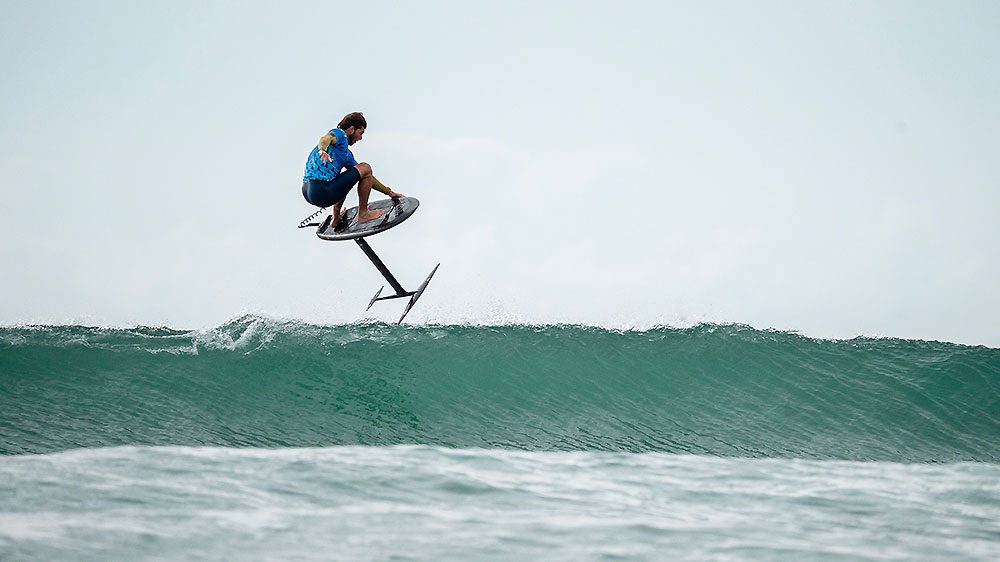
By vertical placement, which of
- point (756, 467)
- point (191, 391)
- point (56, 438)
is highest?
point (756, 467)

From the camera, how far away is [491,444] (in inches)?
282

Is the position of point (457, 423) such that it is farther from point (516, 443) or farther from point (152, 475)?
point (152, 475)

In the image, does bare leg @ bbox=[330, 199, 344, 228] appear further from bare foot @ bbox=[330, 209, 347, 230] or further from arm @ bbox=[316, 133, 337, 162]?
arm @ bbox=[316, 133, 337, 162]

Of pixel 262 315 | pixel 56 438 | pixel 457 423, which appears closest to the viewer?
pixel 56 438

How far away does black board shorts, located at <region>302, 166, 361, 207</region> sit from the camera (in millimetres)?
6594

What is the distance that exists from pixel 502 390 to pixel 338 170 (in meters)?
3.20

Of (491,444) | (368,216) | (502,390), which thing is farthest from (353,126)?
(502,390)

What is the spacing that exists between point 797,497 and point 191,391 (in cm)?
587

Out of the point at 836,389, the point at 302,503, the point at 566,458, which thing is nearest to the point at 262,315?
the point at 566,458

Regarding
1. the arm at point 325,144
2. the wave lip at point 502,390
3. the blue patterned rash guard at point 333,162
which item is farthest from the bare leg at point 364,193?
the wave lip at point 502,390

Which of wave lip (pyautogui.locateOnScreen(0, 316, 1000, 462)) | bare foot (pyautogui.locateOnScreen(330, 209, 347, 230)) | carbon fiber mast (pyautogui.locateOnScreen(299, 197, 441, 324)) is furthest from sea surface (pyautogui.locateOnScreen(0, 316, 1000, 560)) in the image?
bare foot (pyautogui.locateOnScreen(330, 209, 347, 230))

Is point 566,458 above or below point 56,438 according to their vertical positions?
above

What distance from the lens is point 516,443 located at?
717 cm

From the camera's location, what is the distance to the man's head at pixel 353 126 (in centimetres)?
657
